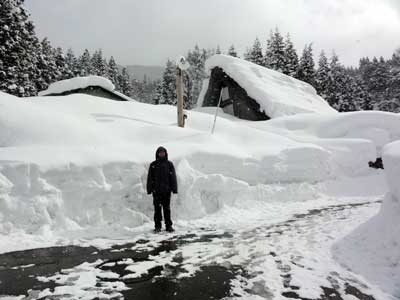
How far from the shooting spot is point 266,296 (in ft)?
12.9

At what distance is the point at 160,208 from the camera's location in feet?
23.9

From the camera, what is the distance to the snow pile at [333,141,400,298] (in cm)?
449

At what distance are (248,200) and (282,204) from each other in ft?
3.52

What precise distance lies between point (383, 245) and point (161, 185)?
419cm

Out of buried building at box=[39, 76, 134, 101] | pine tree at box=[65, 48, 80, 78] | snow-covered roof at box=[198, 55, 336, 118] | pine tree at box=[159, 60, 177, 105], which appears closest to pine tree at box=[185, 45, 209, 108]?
pine tree at box=[159, 60, 177, 105]

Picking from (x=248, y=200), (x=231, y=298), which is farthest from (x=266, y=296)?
(x=248, y=200)

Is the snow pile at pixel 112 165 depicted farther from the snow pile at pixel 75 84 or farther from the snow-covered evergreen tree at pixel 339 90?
the snow-covered evergreen tree at pixel 339 90

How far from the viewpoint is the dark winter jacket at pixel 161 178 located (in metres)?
7.29

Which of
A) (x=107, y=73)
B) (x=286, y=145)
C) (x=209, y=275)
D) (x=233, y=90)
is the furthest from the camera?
(x=107, y=73)

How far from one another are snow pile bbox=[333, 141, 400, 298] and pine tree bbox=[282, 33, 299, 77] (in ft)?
119

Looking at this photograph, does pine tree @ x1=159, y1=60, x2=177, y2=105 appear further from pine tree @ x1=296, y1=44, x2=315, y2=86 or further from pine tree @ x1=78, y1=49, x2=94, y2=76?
pine tree @ x1=296, y1=44, x2=315, y2=86

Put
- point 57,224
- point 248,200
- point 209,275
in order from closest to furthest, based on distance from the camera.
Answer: point 209,275 → point 57,224 → point 248,200

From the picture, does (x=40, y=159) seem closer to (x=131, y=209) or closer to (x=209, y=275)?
(x=131, y=209)

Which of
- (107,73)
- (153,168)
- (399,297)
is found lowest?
(399,297)
